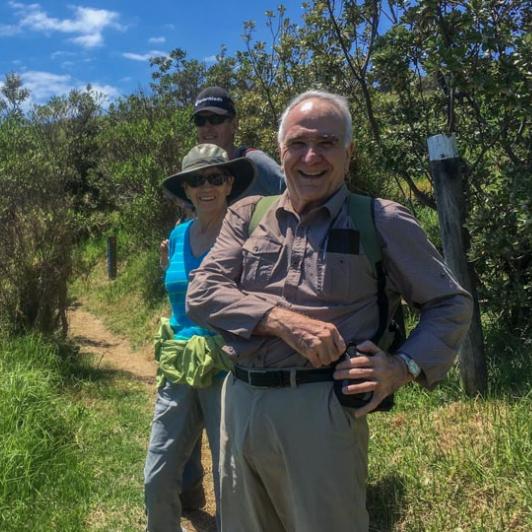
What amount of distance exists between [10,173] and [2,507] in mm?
4030

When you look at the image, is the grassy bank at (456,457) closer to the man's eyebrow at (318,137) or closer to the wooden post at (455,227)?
the wooden post at (455,227)

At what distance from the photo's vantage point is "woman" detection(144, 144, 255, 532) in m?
2.86

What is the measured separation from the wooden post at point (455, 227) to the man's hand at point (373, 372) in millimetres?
2019

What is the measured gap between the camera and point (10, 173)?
22.0 ft

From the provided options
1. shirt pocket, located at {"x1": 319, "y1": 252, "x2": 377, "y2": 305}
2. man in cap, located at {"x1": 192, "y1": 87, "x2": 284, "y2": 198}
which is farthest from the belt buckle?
man in cap, located at {"x1": 192, "y1": 87, "x2": 284, "y2": 198}

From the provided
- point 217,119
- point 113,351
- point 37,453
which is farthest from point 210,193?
point 113,351

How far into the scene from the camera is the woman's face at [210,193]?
10.1ft

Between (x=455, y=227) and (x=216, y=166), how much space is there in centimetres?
149

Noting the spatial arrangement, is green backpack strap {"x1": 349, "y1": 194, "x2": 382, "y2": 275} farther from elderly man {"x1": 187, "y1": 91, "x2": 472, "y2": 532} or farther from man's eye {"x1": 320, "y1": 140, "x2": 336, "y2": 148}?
man's eye {"x1": 320, "y1": 140, "x2": 336, "y2": 148}

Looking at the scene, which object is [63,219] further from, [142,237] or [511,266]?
[142,237]

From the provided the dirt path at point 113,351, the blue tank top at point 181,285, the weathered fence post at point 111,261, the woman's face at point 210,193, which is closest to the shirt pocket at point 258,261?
the blue tank top at point 181,285

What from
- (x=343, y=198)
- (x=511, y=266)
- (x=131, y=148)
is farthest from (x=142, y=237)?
(x=343, y=198)

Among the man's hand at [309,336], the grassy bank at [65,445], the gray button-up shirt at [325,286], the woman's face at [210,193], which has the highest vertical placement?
the woman's face at [210,193]

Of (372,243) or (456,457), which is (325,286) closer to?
(372,243)
